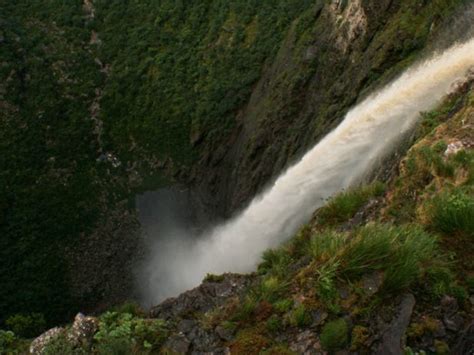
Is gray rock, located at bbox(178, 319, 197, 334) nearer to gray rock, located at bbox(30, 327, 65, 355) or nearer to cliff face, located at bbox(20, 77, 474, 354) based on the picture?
cliff face, located at bbox(20, 77, 474, 354)

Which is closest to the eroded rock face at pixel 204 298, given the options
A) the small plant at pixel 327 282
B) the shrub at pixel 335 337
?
the small plant at pixel 327 282

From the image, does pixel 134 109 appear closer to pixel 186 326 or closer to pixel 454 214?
pixel 186 326

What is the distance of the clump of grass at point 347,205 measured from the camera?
414 inches

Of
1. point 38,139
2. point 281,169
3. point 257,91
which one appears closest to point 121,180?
point 38,139

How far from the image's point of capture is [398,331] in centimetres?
682

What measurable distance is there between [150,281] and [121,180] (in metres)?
6.67

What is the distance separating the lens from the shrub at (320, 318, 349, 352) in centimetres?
693

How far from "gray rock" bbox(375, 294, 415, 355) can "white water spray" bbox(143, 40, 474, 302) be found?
8.32 m

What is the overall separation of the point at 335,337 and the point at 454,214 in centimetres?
→ 271

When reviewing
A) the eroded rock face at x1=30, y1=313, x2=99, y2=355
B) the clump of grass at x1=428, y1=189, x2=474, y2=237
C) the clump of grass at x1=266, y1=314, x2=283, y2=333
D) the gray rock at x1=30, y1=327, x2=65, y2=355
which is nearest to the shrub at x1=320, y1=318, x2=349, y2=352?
the clump of grass at x1=266, y1=314, x2=283, y2=333

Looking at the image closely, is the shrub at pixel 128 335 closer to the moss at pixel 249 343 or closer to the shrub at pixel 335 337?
the moss at pixel 249 343

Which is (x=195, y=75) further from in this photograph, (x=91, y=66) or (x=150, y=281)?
(x=150, y=281)

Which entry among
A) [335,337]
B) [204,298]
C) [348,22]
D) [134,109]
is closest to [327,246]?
[335,337]

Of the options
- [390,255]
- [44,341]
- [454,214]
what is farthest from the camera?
[44,341]
